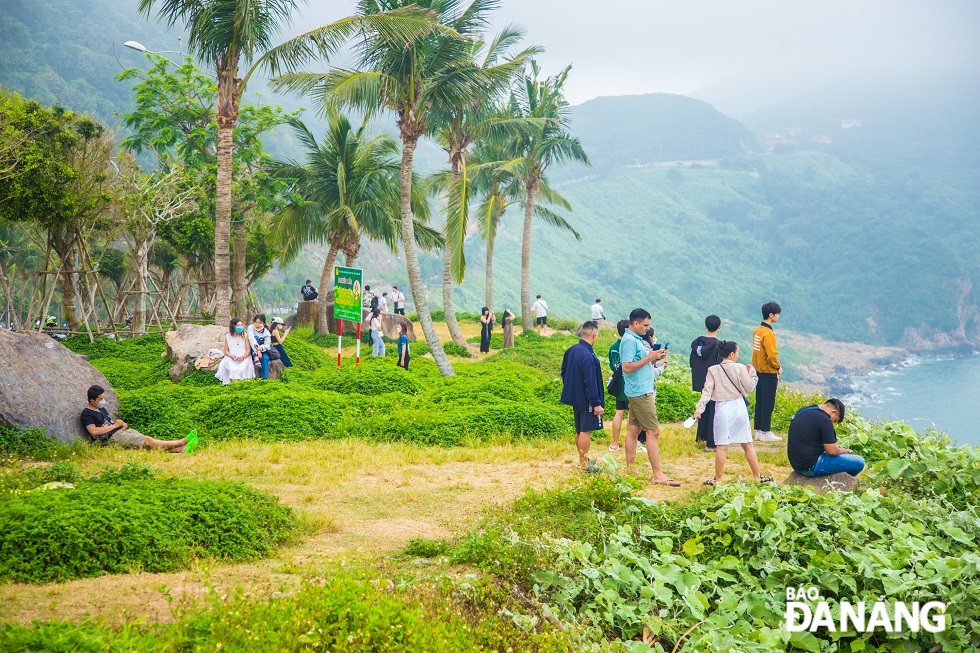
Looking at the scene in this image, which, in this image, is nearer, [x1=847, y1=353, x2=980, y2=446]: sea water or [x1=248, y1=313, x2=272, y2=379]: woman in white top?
[x1=248, y1=313, x2=272, y2=379]: woman in white top

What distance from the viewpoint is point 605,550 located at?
5.60 meters

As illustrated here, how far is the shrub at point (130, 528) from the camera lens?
5066mm

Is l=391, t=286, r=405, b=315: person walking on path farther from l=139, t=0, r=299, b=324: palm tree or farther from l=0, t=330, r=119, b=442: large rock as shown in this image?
l=0, t=330, r=119, b=442: large rock

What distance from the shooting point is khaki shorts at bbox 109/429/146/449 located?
9578 millimetres

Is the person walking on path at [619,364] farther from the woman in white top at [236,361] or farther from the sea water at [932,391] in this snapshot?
the sea water at [932,391]

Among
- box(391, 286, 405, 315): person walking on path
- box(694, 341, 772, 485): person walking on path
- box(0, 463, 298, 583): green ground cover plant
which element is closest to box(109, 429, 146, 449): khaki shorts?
box(0, 463, 298, 583): green ground cover plant

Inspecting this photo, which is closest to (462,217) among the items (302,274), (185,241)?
(185,241)

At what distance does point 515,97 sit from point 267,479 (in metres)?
23.0

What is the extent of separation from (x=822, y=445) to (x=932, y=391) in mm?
65799

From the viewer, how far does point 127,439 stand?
961 centimetres

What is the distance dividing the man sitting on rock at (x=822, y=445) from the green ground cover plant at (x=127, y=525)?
210 inches

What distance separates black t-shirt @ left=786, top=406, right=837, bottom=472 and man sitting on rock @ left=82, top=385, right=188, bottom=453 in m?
7.96

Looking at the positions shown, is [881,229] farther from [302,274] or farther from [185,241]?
[185,241]

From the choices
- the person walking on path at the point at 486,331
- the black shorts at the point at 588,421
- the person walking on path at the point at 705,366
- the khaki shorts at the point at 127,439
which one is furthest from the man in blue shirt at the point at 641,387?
the person walking on path at the point at 486,331
